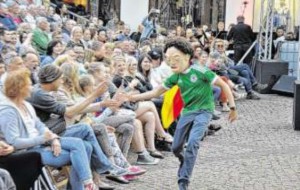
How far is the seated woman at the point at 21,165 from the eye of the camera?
5582mm

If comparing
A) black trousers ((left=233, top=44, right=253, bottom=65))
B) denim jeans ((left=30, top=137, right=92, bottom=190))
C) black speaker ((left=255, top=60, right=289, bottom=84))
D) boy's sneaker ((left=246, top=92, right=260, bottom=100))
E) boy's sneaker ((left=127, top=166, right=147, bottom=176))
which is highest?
denim jeans ((left=30, top=137, right=92, bottom=190))

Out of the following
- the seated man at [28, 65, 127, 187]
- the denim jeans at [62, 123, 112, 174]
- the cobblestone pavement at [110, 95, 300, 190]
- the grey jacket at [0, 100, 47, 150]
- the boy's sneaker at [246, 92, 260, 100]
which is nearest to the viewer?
the grey jacket at [0, 100, 47, 150]

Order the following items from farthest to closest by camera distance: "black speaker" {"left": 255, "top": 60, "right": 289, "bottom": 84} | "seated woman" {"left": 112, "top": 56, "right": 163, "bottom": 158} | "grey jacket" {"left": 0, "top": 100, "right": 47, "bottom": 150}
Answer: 1. "black speaker" {"left": 255, "top": 60, "right": 289, "bottom": 84}
2. "seated woman" {"left": 112, "top": 56, "right": 163, "bottom": 158}
3. "grey jacket" {"left": 0, "top": 100, "right": 47, "bottom": 150}

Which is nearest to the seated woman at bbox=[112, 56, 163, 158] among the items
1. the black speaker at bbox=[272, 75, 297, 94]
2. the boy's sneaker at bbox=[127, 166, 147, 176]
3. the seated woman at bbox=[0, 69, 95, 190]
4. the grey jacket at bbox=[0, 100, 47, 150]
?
the boy's sneaker at bbox=[127, 166, 147, 176]

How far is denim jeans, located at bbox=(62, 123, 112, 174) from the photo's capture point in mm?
6730

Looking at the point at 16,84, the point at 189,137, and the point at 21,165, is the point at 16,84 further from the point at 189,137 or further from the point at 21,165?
the point at 189,137

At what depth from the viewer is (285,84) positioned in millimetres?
16969

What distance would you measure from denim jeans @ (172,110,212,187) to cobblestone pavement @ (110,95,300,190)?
0.49 m

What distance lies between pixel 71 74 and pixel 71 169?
125 centimetres

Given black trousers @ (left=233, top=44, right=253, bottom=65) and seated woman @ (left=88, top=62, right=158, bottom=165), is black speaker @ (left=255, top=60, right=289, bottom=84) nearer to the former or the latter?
black trousers @ (left=233, top=44, right=253, bottom=65)

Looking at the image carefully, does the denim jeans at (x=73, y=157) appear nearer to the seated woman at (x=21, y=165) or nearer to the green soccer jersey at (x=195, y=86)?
the seated woman at (x=21, y=165)

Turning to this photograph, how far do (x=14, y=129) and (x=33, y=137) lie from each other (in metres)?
0.22

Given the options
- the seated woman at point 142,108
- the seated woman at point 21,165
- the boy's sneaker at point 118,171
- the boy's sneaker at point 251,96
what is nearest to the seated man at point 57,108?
the boy's sneaker at point 118,171

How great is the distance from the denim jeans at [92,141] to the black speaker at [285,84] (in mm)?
10388
